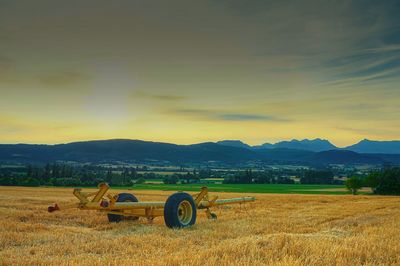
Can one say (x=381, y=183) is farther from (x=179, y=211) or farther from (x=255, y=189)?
(x=179, y=211)

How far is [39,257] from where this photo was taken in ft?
30.7

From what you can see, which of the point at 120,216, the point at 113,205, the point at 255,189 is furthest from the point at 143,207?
the point at 255,189

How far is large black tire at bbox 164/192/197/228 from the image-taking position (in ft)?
50.3

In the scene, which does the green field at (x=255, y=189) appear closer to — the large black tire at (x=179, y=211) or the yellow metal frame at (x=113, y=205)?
the large black tire at (x=179, y=211)

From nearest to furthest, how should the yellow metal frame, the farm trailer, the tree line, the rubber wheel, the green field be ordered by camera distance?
the yellow metal frame
the farm trailer
the rubber wheel
the green field
the tree line

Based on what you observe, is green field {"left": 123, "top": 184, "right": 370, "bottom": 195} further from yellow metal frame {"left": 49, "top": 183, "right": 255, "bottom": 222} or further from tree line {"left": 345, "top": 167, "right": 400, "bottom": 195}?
yellow metal frame {"left": 49, "top": 183, "right": 255, "bottom": 222}

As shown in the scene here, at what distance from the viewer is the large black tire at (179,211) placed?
15336mm

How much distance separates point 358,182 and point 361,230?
5810 cm

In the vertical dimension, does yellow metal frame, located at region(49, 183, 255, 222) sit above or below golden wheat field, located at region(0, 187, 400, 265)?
above

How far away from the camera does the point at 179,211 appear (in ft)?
54.1

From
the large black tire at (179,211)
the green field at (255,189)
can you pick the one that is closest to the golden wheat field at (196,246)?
the large black tire at (179,211)

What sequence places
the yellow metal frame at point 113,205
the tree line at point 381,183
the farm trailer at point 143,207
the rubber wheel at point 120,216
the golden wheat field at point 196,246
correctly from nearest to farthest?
the golden wheat field at point 196,246 → the yellow metal frame at point 113,205 → the farm trailer at point 143,207 → the rubber wheel at point 120,216 → the tree line at point 381,183

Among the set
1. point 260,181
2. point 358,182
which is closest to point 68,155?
point 260,181

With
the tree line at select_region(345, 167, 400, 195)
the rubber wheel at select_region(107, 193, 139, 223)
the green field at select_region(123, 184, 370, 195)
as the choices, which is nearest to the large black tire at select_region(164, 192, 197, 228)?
the rubber wheel at select_region(107, 193, 139, 223)
